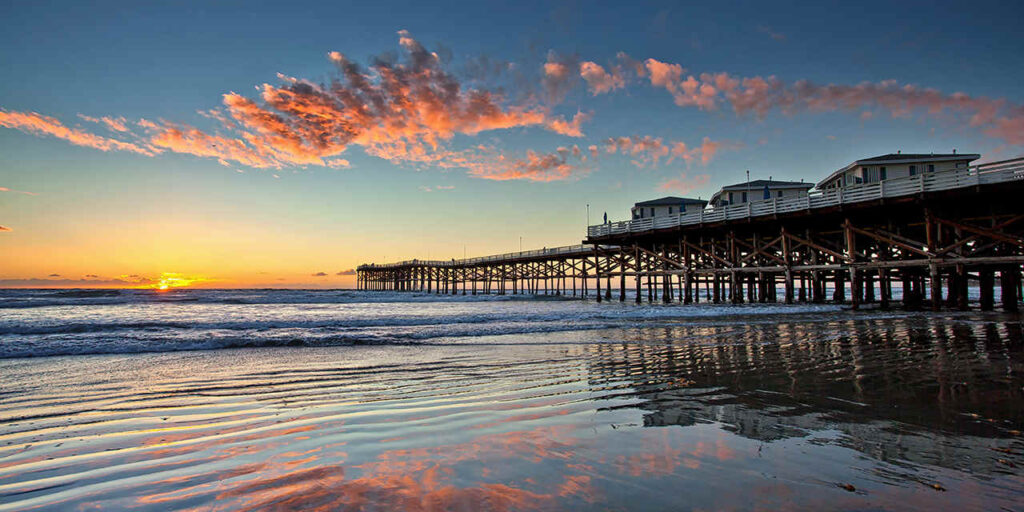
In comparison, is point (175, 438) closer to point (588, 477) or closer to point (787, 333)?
point (588, 477)

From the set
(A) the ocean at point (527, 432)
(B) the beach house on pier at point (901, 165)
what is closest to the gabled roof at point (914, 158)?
(B) the beach house on pier at point (901, 165)

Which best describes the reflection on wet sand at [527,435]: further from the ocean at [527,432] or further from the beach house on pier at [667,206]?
the beach house on pier at [667,206]

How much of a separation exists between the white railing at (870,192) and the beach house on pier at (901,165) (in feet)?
18.0

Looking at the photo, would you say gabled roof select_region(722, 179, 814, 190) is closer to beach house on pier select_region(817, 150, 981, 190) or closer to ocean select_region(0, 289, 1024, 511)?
beach house on pier select_region(817, 150, 981, 190)

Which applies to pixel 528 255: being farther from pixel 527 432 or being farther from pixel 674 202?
pixel 527 432

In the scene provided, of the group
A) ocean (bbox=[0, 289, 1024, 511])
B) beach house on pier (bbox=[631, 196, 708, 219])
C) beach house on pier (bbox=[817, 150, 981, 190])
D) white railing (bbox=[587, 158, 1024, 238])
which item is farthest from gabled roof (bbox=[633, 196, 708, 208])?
ocean (bbox=[0, 289, 1024, 511])

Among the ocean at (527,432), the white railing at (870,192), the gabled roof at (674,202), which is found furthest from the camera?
the gabled roof at (674,202)

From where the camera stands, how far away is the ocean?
2395 millimetres

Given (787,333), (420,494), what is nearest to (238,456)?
(420,494)

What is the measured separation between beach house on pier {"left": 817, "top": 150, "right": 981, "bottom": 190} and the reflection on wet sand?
81.8ft

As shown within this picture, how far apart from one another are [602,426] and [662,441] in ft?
1.82

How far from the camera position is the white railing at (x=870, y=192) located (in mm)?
17531

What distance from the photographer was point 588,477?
2.58m

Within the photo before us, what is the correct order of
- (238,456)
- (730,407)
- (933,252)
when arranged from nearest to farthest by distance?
(238,456)
(730,407)
(933,252)
